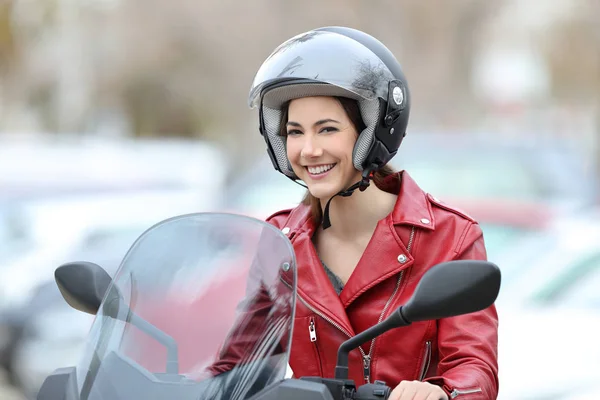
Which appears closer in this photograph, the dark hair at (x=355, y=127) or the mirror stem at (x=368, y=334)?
the mirror stem at (x=368, y=334)

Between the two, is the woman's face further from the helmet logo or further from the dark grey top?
the dark grey top

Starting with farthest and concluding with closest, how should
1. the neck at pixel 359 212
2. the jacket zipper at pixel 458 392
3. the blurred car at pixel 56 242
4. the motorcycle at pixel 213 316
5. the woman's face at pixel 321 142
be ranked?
the blurred car at pixel 56 242 < the neck at pixel 359 212 < the woman's face at pixel 321 142 < the jacket zipper at pixel 458 392 < the motorcycle at pixel 213 316

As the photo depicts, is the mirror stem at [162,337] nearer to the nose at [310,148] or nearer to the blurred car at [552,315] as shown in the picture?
the nose at [310,148]

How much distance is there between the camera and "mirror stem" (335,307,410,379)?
2.44 metres

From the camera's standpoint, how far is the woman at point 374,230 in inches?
117

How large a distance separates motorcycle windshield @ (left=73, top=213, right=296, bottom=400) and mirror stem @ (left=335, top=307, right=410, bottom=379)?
137 mm

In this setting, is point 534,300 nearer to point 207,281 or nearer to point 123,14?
point 207,281

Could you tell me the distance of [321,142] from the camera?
3088mm

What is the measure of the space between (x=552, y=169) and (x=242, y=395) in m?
8.02

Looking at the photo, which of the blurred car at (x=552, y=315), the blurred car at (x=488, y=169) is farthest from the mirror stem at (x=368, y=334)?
the blurred car at (x=488, y=169)

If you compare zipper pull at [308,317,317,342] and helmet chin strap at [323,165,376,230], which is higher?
helmet chin strap at [323,165,376,230]

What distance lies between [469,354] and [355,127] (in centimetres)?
72

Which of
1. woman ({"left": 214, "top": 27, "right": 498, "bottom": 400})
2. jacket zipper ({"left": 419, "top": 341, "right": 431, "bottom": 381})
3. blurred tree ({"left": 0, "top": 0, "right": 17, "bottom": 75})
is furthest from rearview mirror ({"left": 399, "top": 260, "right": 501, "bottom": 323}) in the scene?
blurred tree ({"left": 0, "top": 0, "right": 17, "bottom": 75})

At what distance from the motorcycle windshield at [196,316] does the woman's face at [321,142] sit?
56 cm
